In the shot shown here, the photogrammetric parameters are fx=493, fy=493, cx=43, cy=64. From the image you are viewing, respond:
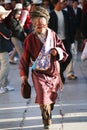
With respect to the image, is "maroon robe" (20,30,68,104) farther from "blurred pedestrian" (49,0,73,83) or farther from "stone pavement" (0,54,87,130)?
"blurred pedestrian" (49,0,73,83)

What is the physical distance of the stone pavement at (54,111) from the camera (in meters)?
6.98

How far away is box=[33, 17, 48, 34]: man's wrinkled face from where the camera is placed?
6418 millimetres

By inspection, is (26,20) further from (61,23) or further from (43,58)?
(43,58)

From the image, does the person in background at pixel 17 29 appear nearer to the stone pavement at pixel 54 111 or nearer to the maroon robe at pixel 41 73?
Result: the stone pavement at pixel 54 111

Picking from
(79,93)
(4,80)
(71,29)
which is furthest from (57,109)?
(71,29)

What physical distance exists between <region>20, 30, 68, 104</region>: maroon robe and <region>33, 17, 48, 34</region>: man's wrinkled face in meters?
0.12

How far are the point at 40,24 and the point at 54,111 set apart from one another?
1.91m

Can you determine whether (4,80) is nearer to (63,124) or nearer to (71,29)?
(71,29)

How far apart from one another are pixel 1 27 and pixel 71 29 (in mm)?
1683

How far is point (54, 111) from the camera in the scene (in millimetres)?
7832

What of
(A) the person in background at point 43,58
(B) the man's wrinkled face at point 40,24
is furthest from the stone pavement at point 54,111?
(B) the man's wrinkled face at point 40,24

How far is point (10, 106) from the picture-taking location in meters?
8.38

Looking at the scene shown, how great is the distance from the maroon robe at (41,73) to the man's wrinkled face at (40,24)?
0.12 meters

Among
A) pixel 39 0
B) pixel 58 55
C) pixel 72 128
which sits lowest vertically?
pixel 39 0
